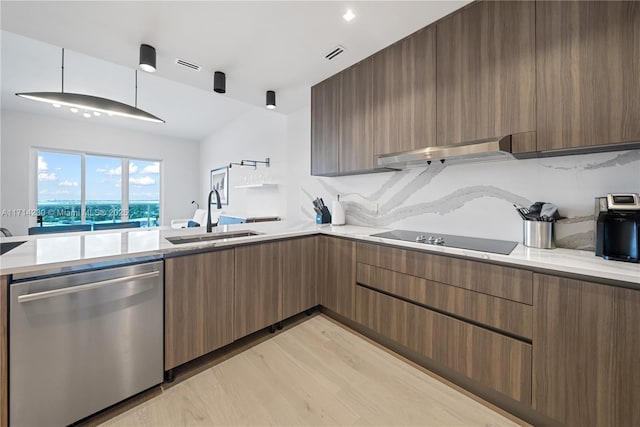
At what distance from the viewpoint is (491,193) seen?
183 centimetres

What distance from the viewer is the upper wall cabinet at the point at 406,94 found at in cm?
184

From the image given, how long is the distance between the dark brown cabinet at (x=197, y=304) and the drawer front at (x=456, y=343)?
1.09m

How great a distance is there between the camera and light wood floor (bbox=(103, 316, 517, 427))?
1.31m

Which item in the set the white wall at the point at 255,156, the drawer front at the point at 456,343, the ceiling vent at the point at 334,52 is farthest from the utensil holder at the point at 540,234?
the white wall at the point at 255,156

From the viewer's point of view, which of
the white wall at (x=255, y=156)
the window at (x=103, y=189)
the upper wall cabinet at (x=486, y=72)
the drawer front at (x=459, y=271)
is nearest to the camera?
the drawer front at (x=459, y=271)

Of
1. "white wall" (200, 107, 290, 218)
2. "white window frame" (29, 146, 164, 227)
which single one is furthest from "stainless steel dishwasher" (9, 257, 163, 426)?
"white window frame" (29, 146, 164, 227)

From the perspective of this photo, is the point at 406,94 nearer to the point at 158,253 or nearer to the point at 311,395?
the point at 158,253

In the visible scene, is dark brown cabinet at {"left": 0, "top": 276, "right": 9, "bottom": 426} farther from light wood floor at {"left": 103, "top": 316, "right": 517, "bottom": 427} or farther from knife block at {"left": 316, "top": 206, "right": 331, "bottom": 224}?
knife block at {"left": 316, "top": 206, "right": 331, "bottom": 224}

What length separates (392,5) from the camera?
5.33 feet

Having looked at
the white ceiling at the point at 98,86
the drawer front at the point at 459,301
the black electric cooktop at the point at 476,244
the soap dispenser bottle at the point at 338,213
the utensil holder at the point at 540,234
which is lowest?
the drawer front at the point at 459,301

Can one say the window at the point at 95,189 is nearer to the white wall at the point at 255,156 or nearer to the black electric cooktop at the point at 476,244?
the white wall at the point at 255,156

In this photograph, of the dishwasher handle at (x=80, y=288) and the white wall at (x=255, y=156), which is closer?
the dishwasher handle at (x=80, y=288)

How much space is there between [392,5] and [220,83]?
1.64m

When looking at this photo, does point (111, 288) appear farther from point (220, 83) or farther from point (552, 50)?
point (552, 50)
